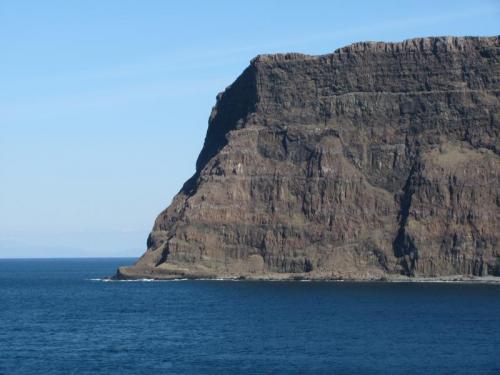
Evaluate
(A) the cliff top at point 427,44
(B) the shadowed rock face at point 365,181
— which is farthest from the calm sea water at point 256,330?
(A) the cliff top at point 427,44

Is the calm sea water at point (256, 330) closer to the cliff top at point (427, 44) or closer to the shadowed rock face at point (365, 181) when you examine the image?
the shadowed rock face at point (365, 181)

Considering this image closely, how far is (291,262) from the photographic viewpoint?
186 meters

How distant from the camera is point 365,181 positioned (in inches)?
7628

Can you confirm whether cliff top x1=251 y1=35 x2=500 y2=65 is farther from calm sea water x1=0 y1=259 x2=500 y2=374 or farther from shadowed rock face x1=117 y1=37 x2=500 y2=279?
calm sea water x1=0 y1=259 x2=500 y2=374

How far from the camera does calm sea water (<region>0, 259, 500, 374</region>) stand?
8438cm

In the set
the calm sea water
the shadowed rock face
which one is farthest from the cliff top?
the calm sea water

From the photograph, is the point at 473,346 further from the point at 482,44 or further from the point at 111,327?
the point at 482,44

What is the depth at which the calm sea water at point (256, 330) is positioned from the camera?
277ft

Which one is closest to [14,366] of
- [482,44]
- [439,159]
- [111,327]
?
[111,327]

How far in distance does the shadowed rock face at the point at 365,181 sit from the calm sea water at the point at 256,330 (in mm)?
15864

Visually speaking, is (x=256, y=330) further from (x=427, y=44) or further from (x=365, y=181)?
(x=427, y=44)

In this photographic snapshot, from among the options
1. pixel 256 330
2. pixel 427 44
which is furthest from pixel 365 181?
pixel 256 330

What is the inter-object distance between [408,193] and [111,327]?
8866 cm

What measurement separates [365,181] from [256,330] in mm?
89071
